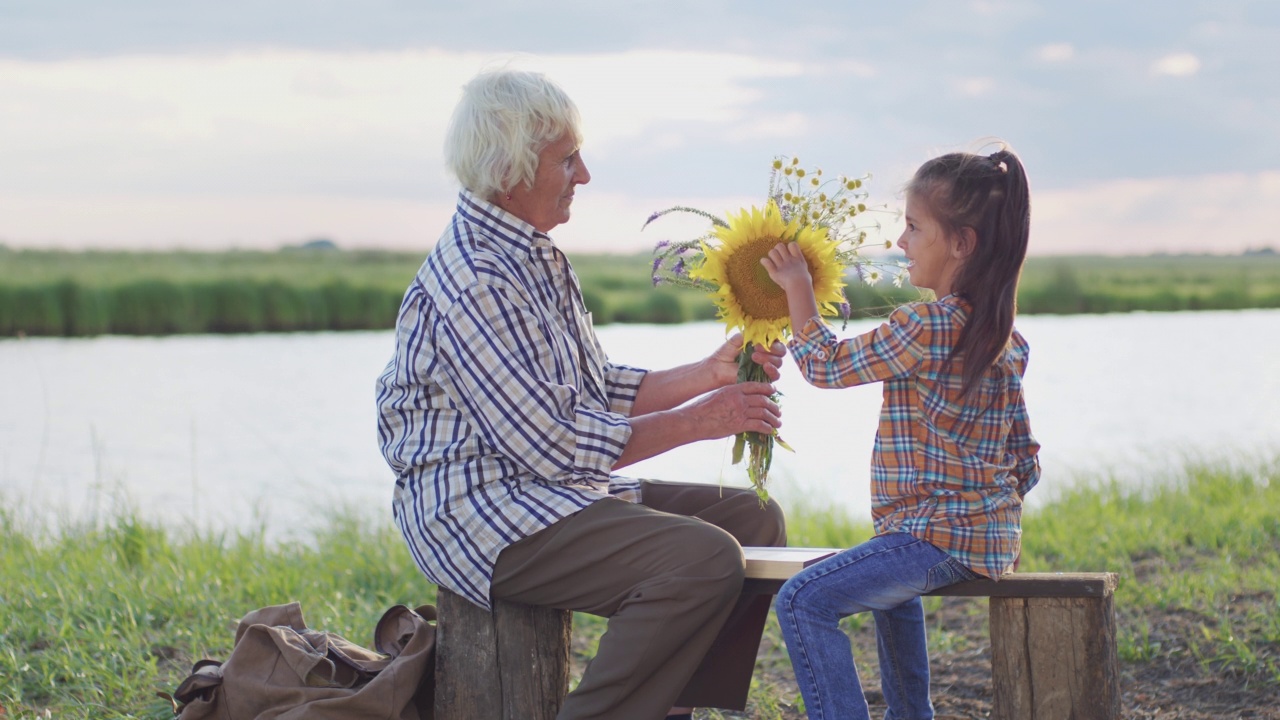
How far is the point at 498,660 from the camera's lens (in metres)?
2.95

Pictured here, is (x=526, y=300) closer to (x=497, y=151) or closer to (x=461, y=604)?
(x=497, y=151)

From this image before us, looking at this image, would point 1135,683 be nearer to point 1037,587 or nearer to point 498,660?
point 1037,587

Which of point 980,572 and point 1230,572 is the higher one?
point 980,572

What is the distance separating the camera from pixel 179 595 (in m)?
4.68

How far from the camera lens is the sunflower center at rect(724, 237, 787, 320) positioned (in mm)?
2938

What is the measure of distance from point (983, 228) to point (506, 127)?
3.86 ft

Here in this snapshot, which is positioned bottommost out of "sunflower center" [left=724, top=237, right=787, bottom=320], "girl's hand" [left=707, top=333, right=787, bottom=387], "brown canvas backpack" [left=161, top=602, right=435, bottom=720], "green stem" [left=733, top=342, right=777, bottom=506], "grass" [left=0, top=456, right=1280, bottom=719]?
"grass" [left=0, top=456, right=1280, bottom=719]

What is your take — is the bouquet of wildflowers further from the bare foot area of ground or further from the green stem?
the bare foot area of ground

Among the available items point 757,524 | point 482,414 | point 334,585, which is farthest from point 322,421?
point 482,414

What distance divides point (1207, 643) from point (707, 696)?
6.71 feet

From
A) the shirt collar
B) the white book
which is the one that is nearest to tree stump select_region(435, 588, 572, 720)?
the white book

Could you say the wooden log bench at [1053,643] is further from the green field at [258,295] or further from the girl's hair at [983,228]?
the green field at [258,295]

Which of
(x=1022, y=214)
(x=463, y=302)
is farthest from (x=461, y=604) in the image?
(x=1022, y=214)

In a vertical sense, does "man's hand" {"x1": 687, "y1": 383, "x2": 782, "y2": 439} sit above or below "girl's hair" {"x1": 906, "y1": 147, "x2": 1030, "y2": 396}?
below
